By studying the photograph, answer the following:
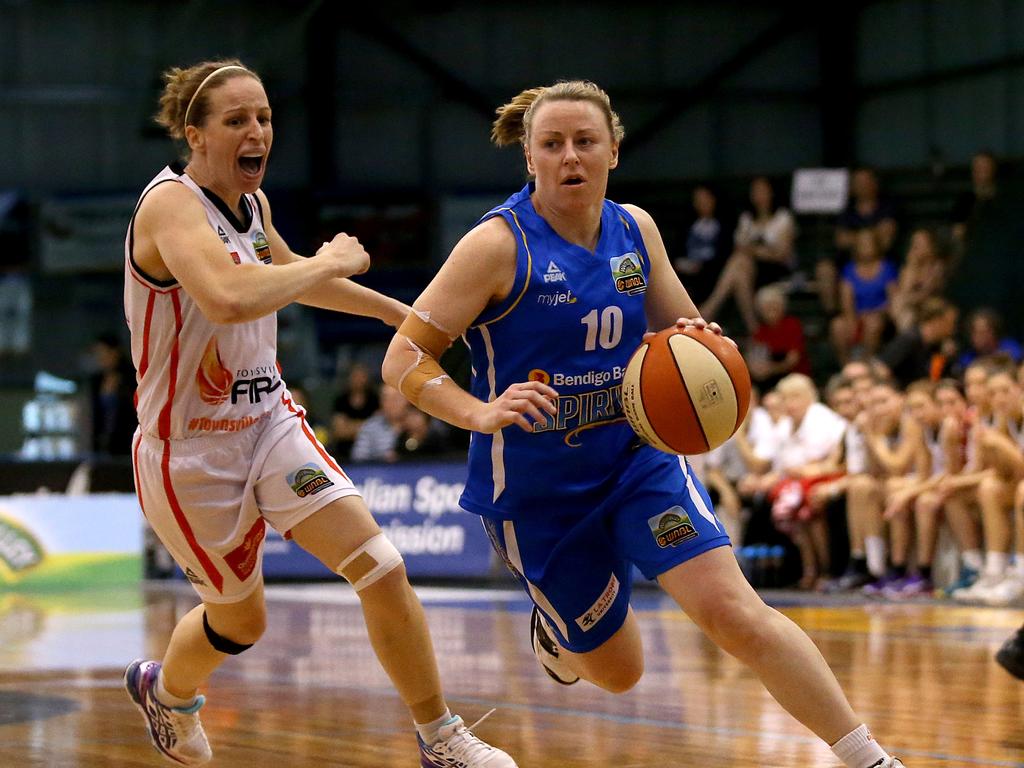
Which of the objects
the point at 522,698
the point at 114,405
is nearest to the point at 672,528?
the point at 522,698

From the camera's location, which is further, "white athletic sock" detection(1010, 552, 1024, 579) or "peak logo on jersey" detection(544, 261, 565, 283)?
"white athletic sock" detection(1010, 552, 1024, 579)

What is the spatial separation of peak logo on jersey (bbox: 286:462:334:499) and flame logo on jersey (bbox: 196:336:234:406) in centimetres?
30

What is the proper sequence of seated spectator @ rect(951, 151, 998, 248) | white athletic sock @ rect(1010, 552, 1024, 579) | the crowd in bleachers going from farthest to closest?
1. seated spectator @ rect(951, 151, 998, 248)
2. the crowd in bleachers
3. white athletic sock @ rect(1010, 552, 1024, 579)

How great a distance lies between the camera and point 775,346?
47.0ft

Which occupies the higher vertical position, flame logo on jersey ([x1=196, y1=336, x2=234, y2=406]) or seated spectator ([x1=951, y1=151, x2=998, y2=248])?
seated spectator ([x1=951, y1=151, x2=998, y2=248])

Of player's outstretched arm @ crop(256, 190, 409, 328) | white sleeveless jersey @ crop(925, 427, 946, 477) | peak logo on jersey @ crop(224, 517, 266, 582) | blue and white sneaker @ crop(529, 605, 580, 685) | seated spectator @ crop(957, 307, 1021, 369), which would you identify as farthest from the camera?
seated spectator @ crop(957, 307, 1021, 369)

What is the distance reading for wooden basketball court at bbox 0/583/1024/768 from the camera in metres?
5.24

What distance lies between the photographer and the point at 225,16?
22.2m

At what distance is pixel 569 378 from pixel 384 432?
976 centimetres

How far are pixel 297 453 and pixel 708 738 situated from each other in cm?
179

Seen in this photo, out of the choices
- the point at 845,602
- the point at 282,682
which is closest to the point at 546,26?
the point at 845,602

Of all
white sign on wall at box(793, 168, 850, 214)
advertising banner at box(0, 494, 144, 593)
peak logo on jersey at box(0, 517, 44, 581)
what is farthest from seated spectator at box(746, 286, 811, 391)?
peak logo on jersey at box(0, 517, 44, 581)

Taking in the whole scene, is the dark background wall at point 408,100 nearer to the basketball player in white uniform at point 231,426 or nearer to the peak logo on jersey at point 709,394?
the basketball player in white uniform at point 231,426

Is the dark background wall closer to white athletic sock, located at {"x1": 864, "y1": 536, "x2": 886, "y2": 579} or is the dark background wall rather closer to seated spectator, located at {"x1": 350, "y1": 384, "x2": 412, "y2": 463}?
seated spectator, located at {"x1": 350, "y1": 384, "x2": 412, "y2": 463}
